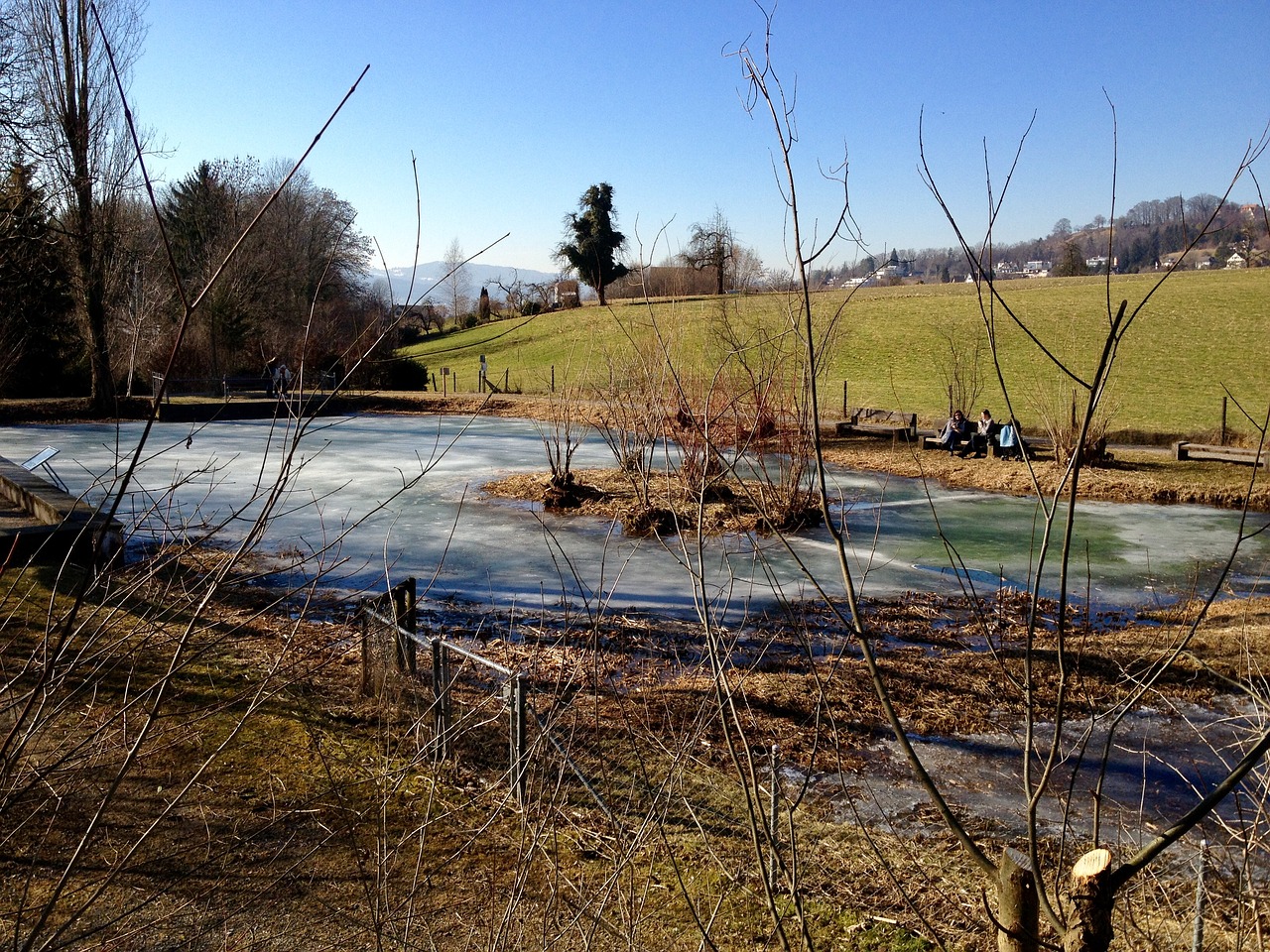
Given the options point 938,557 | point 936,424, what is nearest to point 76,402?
point 936,424

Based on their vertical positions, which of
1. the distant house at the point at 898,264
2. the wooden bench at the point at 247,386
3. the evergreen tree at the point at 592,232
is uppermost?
the evergreen tree at the point at 592,232

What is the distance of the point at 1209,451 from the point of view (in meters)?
19.5

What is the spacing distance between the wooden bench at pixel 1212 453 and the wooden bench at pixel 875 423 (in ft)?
17.9

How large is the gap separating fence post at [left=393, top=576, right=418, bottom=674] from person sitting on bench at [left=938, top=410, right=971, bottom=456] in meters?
16.0

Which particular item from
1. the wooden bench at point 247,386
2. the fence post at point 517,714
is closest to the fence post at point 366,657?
the fence post at point 517,714

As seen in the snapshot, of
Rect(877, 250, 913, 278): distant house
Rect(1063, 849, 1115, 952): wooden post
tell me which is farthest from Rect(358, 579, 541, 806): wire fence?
Rect(1063, 849, 1115, 952): wooden post

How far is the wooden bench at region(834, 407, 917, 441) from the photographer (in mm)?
23609

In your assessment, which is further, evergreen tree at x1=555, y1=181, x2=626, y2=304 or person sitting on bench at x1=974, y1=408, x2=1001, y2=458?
evergreen tree at x1=555, y1=181, x2=626, y2=304

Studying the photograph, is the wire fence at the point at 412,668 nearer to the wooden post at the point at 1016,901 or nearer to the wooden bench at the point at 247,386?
the wooden post at the point at 1016,901

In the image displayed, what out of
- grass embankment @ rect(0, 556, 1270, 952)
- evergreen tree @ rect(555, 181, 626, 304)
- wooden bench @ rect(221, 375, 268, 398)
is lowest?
grass embankment @ rect(0, 556, 1270, 952)

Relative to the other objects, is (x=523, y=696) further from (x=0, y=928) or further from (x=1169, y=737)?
(x=1169, y=737)

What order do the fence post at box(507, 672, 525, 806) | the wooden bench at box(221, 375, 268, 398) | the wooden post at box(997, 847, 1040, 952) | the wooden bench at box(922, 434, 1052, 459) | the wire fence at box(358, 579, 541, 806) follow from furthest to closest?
the wooden bench at box(221, 375, 268, 398) → the wooden bench at box(922, 434, 1052, 459) → the wire fence at box(358, 579, 541, 806) → the fence post at box(507, 672, 525, 806) → the wooden post at box(997, 847, 1040, 952)

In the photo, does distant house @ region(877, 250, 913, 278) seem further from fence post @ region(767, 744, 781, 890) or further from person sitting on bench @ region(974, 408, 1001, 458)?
person sitting on bench @ region(974, 408, 1001, 458)

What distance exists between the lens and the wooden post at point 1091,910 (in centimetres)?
144
